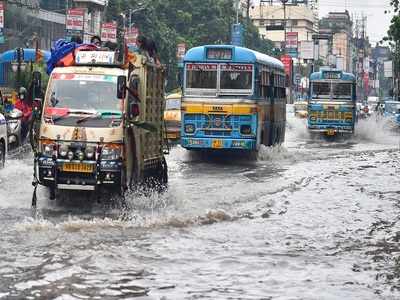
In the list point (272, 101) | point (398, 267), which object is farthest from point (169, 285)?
point (272, 101)

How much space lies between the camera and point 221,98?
23.8 m

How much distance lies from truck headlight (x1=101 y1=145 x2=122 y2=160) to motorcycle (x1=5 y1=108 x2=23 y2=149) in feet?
37.6

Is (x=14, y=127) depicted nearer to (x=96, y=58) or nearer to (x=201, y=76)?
(x=201, y=76)

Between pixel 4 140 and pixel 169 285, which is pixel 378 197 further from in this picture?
pixel 169 285

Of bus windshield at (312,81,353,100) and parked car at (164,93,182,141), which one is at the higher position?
bus windshield at (312,81,353,100)

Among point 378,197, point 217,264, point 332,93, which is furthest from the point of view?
point 332,93

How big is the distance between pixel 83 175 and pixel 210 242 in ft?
9.41

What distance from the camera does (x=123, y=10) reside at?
7312 cm

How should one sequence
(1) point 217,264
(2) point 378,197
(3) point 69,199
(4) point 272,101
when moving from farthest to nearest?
1. (4) point 272,101
2. (2) point 378,197
3. (3) point 69,199
4. (1) point 217,264

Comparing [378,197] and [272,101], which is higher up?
[272,101]

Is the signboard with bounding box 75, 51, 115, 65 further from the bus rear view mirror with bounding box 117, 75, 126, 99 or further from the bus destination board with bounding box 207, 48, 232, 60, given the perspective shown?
the bus destination board with bounding box 207, 48, 232, 60

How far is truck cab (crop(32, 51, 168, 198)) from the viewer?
546 inches

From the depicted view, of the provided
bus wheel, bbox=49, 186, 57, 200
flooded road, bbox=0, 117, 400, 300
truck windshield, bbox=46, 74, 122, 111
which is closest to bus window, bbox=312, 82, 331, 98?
flooded road, bbox=0, 117, 400, 300

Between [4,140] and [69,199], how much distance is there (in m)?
5.55
